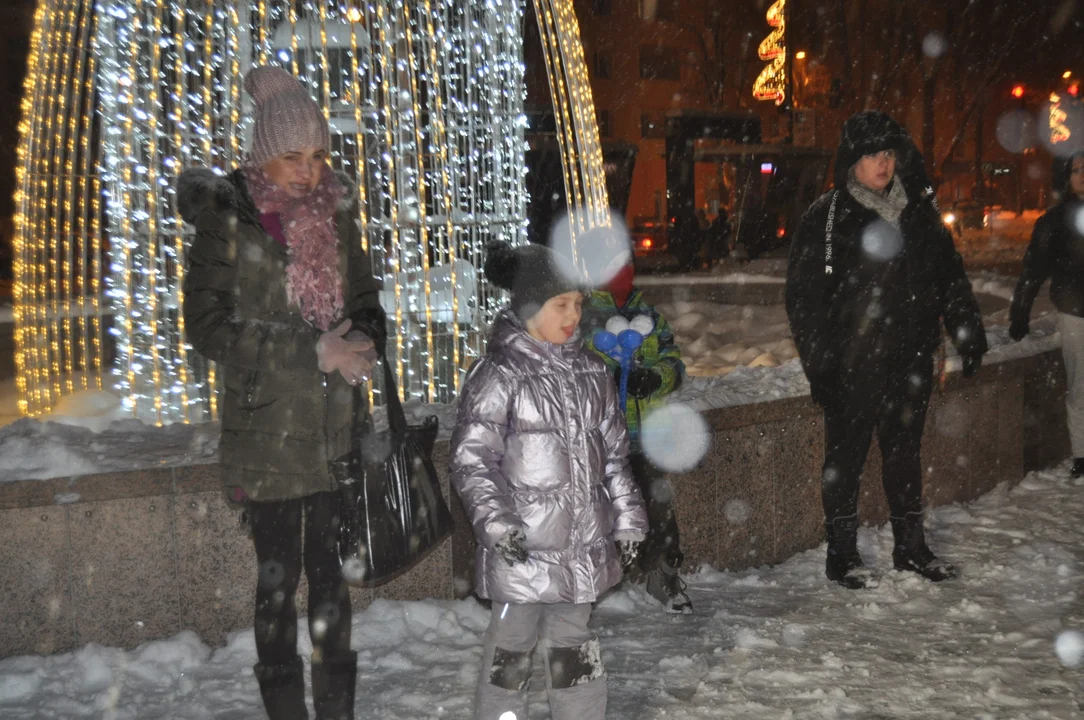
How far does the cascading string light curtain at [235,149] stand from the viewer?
197 inches

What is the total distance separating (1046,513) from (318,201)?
4.83 m

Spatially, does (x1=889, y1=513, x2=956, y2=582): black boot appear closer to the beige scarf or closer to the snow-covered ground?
the snow-covered ground

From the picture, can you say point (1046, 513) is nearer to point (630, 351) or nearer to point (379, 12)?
point (630, 351)

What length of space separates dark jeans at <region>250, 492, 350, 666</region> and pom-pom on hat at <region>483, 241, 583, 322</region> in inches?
31.6

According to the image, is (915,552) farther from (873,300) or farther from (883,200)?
(883,200)

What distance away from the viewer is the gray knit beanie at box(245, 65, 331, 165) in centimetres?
305

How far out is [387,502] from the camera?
3244 mm

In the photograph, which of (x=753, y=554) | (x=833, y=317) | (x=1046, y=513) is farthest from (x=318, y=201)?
(x=1046, y=513)

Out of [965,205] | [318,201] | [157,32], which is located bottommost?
[318,201]

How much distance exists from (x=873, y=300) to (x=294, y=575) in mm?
2799

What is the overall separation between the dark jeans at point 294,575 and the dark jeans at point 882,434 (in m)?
2.52

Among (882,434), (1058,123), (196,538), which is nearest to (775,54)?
(1058,123)

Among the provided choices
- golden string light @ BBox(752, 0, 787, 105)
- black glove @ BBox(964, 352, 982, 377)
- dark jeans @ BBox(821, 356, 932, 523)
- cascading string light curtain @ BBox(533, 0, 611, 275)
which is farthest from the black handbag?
golden string light @ BBox(752, 0, 787, 105)

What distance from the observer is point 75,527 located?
4.00m
